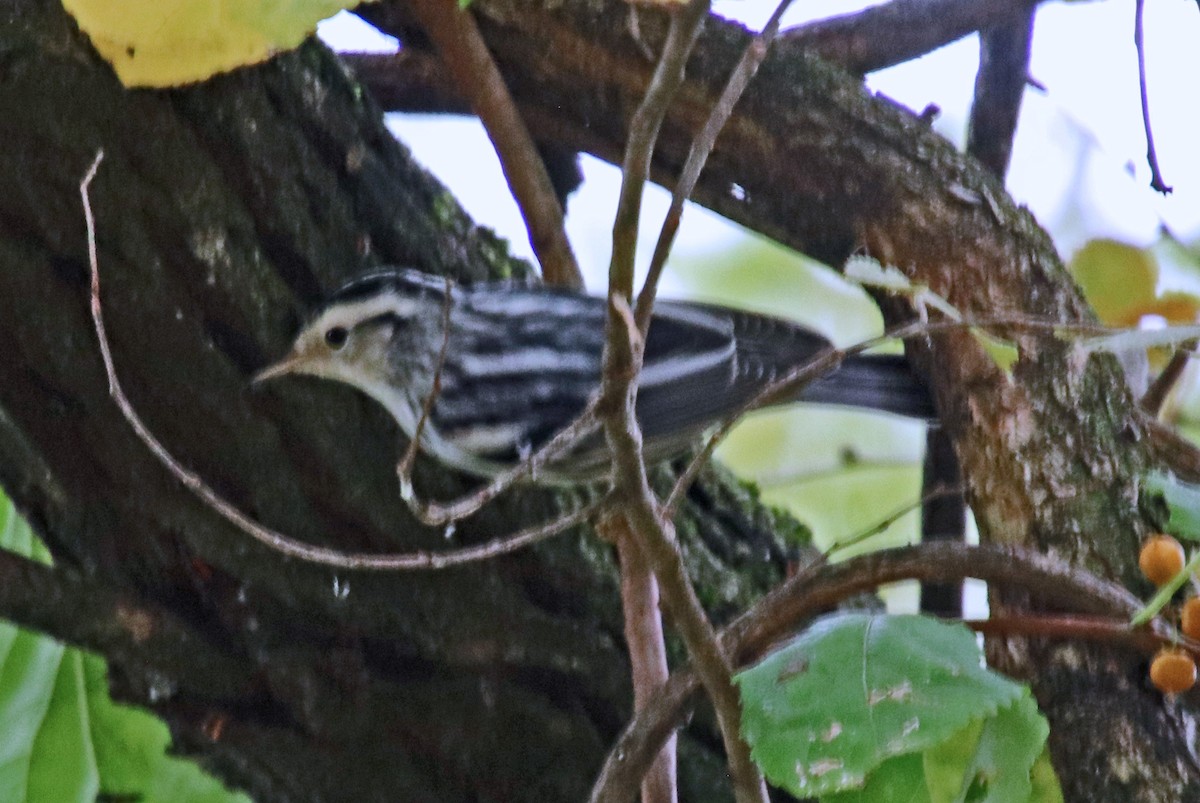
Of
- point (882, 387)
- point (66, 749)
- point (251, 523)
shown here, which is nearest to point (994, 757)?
point (882, 387)

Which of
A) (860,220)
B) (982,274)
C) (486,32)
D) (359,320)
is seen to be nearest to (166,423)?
(359,320)

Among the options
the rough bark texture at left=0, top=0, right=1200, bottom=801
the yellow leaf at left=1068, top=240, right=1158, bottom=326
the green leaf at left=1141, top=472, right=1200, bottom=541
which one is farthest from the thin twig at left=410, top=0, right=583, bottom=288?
the green leaf at left=1141, top=472, right=1200, bottom=541

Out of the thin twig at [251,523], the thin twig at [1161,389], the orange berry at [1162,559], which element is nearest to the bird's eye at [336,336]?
the thin twig at [251,523]

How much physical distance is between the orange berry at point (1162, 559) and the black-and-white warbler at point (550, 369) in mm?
480

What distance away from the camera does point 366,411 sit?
1858 mm

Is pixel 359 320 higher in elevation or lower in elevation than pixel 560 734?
higher

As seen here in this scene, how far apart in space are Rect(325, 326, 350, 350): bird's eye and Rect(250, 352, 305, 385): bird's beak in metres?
0.04

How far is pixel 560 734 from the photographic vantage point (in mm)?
1929

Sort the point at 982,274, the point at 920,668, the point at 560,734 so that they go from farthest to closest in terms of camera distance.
Answer: 1. the point at 560,734
2. the point at 982,274
3. the point at 920,668

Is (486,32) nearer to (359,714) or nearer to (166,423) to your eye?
(166,423)

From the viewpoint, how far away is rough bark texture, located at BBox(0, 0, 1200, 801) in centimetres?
158

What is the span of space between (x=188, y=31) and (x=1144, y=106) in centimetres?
111

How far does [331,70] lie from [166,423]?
20.3 inches

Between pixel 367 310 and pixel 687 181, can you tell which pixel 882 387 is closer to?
pixel 367 310
